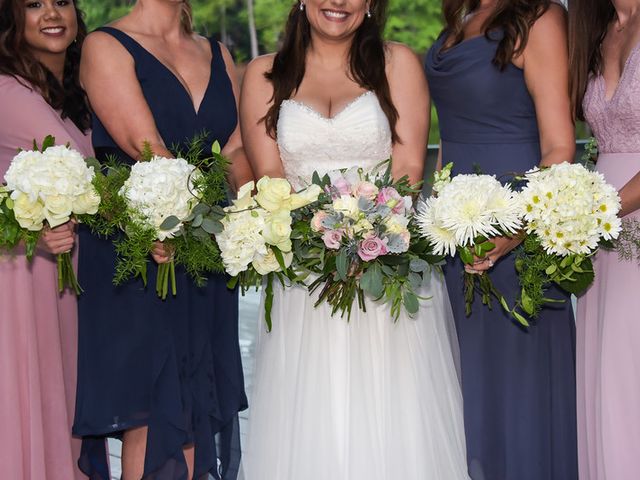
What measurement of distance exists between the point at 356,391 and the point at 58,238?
1.08 m

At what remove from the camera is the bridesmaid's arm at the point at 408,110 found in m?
3.39

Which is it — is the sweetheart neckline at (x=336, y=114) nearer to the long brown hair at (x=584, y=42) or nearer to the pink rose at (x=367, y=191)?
the pink rose at (x=367, y=191)

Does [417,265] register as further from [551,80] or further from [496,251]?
[551,80]

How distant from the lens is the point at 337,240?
114 inches

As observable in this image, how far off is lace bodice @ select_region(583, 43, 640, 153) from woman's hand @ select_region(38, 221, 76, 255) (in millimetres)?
1762

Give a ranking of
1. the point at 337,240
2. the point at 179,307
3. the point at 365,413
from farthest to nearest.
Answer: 1. the point at 179,307
2. the point at 365,413
3. the point at 337,240

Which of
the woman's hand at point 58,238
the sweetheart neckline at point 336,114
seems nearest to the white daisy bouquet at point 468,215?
the sweetheart neckline at point 336,114

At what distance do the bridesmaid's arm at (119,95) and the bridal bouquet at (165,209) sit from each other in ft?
0.62

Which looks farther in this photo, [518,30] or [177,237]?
[518,30]

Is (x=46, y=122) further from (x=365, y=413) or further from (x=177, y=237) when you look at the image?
(x=365, y=413)

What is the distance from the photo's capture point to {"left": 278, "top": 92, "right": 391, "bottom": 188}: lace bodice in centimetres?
338

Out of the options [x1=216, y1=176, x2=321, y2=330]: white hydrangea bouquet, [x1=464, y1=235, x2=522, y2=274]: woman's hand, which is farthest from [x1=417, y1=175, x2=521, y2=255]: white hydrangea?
[x1=216, y1=176, x2=321, y2=330]: white hydrangea bouquet

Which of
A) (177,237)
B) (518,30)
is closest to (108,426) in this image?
(177,237)

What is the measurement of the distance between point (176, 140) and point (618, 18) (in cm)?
156
